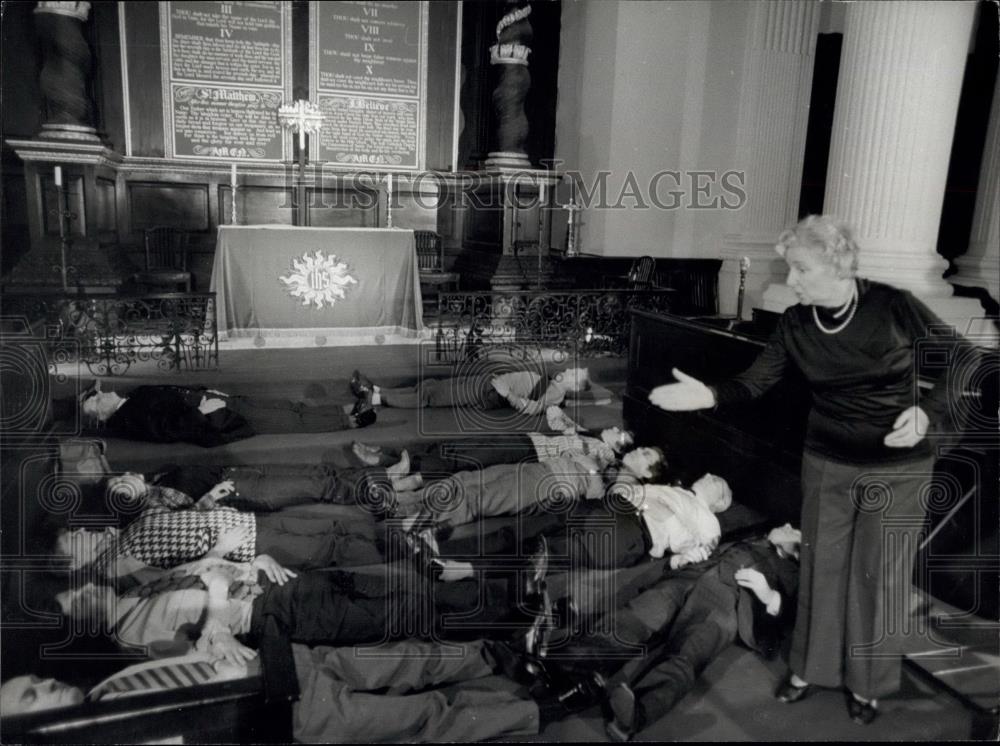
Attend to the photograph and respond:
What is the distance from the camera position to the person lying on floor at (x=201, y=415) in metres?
4.82

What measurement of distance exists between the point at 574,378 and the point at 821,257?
3.68 m

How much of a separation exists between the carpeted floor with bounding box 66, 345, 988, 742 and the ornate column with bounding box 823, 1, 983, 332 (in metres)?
2.34

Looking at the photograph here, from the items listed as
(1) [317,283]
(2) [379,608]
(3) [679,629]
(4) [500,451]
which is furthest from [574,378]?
(2) [379,608]

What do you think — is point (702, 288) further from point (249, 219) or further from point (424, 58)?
point (249, 219)

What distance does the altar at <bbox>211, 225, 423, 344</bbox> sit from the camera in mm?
6766

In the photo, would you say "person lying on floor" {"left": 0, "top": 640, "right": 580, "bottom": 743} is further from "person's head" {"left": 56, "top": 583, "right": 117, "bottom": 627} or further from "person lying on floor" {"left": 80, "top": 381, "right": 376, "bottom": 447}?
"person lying on floor" {"left": 80, "top": 381, "right": 376, "bottom": 447}

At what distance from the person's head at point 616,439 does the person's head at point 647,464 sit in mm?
325

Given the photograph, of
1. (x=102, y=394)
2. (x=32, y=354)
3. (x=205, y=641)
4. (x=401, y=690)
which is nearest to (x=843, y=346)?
(x=401, y=690)

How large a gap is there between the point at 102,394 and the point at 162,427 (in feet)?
2.10

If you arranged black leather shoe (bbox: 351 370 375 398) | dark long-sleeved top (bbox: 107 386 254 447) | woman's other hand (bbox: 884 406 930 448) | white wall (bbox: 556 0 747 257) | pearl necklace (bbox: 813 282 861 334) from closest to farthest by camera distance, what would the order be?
woman's other hand (bbox: 884 406 930 448)
pearl necklace (bbox: 813 282 861 334)
dark long-sleeved top (bbox: 107 386 254 447)
black leather shoe (bbox: 351 370 375 398)
white wall (bbox: 556 0 747 257)

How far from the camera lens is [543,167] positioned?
9734 mm

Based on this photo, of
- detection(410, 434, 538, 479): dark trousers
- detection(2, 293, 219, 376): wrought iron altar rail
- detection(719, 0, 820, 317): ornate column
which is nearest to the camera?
detection(410, 434, 538, 479): dark trousers

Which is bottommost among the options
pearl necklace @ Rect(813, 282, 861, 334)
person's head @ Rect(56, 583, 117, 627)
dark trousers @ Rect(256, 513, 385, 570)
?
dark trousers @ Rect(256, 513, 385, 570)

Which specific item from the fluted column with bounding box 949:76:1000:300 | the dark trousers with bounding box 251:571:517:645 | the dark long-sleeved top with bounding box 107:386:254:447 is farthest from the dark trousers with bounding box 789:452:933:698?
the fluted column with bounding box 949:76:1000:300
